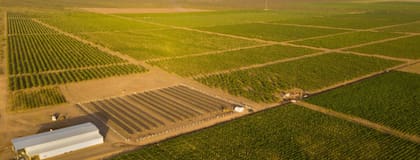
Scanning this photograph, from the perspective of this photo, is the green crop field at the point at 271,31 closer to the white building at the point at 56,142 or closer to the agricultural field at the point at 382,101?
the agricultural field at the point at 382,101

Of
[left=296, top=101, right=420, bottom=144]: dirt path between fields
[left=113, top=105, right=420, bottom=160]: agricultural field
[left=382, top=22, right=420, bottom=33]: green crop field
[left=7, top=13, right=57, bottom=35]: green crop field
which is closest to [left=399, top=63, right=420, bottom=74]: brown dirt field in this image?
[left=296, top=101, right=420, bottom=144]: dirt path between fields

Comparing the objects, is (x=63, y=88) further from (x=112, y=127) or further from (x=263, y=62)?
(x=263, y=62)

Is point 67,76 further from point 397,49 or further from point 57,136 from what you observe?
point 397,49

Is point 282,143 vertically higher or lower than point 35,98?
lower

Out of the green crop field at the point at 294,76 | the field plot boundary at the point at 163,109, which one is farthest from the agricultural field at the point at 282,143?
the green crop field at the point at 294,76

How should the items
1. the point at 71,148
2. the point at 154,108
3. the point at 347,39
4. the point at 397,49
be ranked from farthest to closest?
the point at 347,39 < the point at 397,49 < the point at 154,108 < the point at 71,148

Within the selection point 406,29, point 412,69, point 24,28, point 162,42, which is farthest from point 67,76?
point 406,29

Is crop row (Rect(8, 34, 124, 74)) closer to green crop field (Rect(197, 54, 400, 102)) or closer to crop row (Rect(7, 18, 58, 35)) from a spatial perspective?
crop row (Rect(7, 18, 58, 35))
